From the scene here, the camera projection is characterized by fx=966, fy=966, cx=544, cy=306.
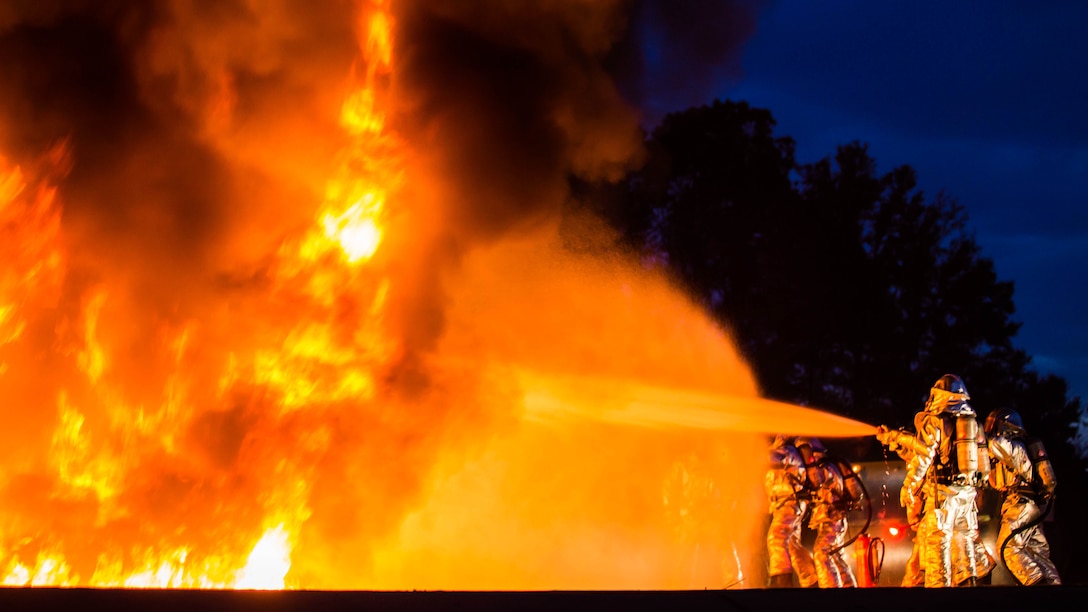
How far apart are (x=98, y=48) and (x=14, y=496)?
3.77 meters

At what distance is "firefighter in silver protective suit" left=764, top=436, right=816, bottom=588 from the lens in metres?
9.82

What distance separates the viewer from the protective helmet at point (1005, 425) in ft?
28.2

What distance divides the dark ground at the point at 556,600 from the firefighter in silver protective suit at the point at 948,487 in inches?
117

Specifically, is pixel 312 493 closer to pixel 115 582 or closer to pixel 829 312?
pixel 115 582

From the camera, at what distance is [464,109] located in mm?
9438

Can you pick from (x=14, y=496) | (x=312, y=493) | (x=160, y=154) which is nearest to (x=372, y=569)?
(x=312, y=493)

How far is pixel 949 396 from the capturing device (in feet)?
27.7

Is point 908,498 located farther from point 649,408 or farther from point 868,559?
point 649,408

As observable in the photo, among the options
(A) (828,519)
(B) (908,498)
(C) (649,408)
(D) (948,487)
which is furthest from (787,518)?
(C) (649,408)

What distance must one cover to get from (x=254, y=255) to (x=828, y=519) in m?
6.13

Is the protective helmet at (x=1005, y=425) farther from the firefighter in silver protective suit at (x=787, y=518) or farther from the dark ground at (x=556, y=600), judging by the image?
the dark ground at (x=556, y=600)

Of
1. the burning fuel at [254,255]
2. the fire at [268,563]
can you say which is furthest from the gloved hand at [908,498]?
the fire at [268,563]

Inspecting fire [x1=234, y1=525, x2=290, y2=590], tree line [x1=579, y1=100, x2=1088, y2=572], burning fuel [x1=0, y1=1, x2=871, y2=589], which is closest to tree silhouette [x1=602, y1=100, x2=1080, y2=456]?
tree line [x1=579, y1=100, x2=1088, y2=572]

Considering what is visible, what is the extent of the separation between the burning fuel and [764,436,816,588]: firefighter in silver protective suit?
1.22m
